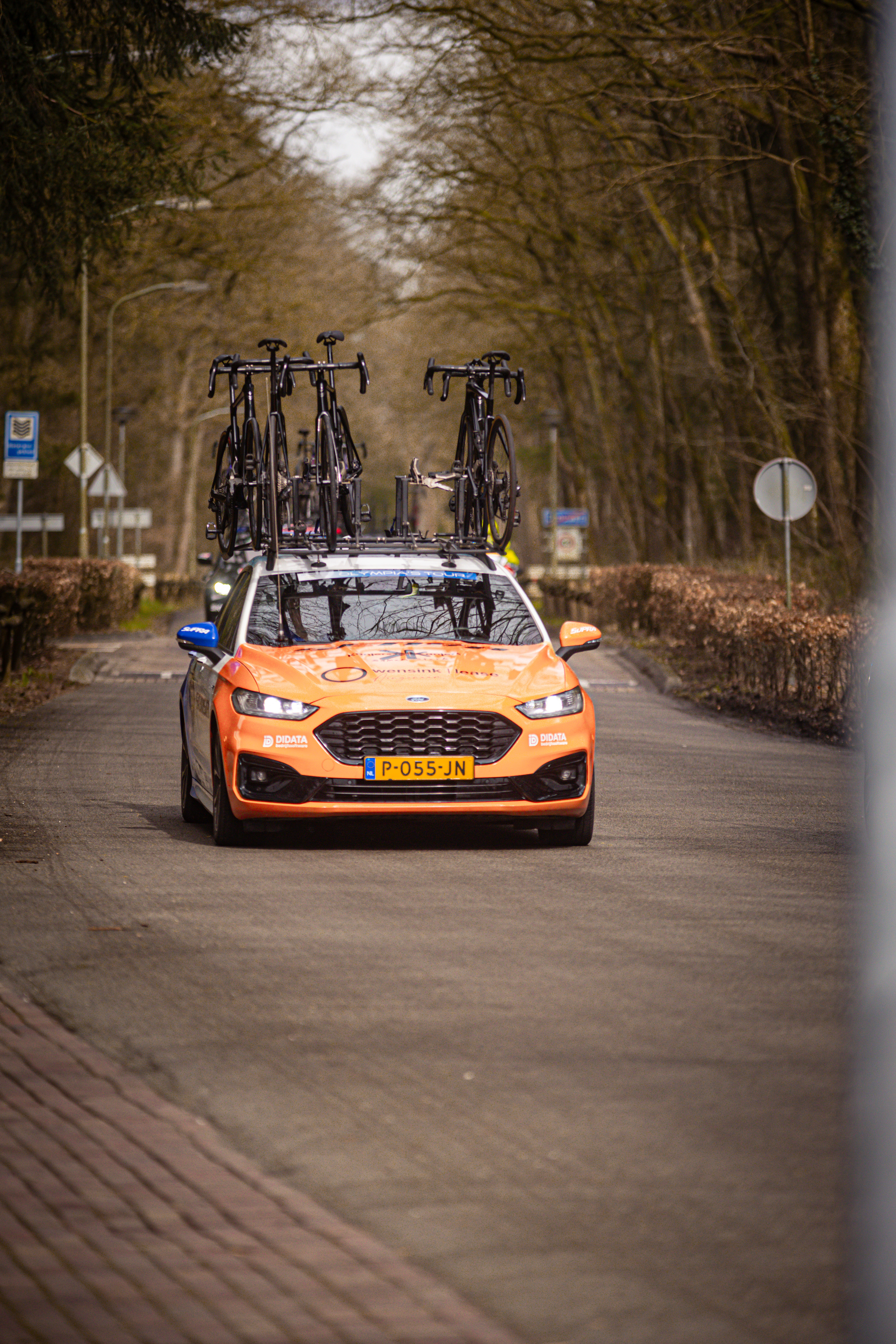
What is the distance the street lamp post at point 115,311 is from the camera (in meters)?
44.8

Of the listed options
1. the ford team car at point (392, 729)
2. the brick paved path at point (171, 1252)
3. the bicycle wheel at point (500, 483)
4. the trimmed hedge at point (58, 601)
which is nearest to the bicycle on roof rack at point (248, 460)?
the bicycle wheel at point (500, 483)

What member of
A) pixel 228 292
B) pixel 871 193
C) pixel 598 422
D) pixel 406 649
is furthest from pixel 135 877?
pixel 598 422

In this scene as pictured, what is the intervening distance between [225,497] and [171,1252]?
1188 centimetres

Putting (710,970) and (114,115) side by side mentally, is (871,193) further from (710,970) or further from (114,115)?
(710,970)

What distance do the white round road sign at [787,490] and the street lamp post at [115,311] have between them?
20.8 metres

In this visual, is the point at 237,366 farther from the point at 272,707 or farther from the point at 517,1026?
the point at 517,1026

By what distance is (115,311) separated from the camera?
48.3 meters

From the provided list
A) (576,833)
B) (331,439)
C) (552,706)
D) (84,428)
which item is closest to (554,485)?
(84,428)

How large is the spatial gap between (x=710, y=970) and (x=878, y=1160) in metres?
2.34

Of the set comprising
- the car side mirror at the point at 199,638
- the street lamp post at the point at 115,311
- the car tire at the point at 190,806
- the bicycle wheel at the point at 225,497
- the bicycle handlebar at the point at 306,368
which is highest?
the street lamp post at the point at 115,311

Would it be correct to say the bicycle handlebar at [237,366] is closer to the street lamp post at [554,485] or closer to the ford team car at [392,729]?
the ford team car at [392,729]

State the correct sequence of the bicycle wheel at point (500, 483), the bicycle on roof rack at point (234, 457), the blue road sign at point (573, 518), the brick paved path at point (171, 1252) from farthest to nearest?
1. the blue road sign at point (573, 518)
2. the bicycle on roof rack at point (234, 457)
3. the bicycle wheel at point (500, 483)
4. the brick paved path at point (171, 1252)

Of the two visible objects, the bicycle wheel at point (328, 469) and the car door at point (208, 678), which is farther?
the bicycle wheel at point (328, 469)

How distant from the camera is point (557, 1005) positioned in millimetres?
6879
